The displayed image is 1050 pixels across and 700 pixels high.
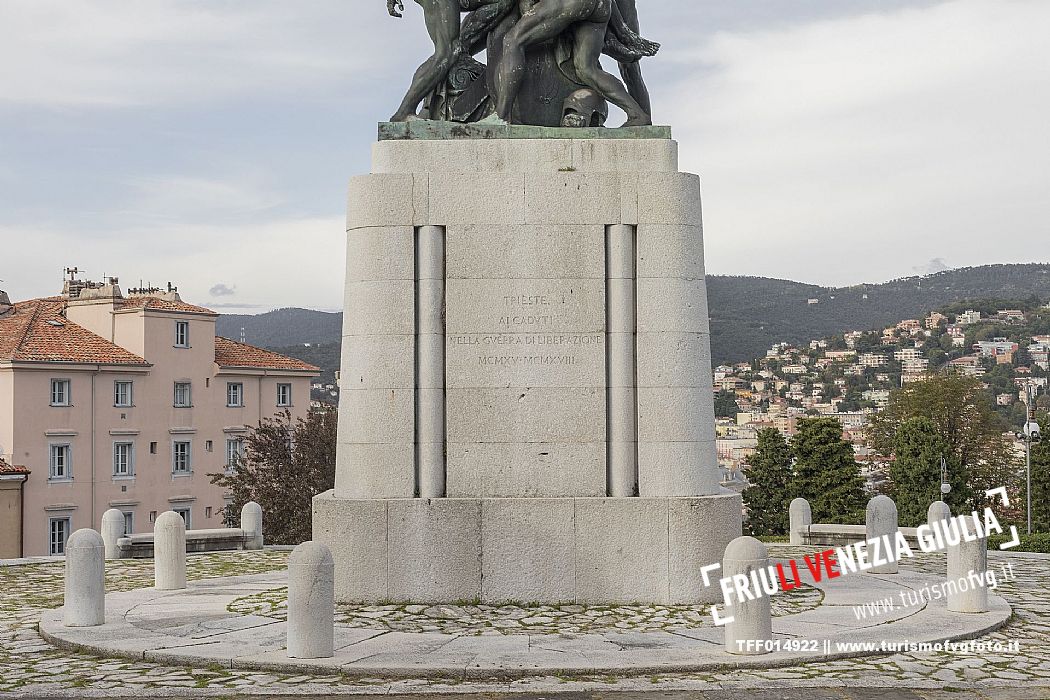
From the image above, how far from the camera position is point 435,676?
9.62 m

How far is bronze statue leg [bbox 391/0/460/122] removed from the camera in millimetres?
14328

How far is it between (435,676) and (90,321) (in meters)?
46.9

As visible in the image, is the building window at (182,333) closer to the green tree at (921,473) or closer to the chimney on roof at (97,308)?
the chimney on roof at (97,308)

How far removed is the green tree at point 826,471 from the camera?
1574 inches

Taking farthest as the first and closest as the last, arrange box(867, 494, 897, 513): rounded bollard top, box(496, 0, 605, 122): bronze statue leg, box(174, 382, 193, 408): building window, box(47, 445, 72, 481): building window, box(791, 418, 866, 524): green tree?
box(174, 382, 193, 408): building window < box(47, 445, 72, 481): building window < box(791, 418, 866, 524): green tree < box(867, 494, 897, 513): rounded bollard top < box(496, 0, 605, 122): bronze statue leg

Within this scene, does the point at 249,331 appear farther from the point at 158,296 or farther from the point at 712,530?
the point at 712,530

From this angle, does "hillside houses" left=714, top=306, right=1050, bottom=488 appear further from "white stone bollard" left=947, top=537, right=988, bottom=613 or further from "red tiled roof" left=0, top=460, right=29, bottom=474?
"white stone bollard" left=947, top=537, right=988, bottom=613

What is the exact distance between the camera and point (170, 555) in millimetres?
14430

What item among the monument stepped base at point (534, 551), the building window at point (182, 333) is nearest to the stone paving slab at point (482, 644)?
the monument stepped base at point (534, 551)

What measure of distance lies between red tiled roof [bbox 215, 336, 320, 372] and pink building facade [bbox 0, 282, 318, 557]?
0.24ft

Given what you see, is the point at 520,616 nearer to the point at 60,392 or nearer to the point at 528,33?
the point at 528,33

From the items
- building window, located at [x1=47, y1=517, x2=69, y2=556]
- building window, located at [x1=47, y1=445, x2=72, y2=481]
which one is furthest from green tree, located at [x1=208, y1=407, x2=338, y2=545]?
building window, located at [x1=47, y1=445, x2=72, y2=481]

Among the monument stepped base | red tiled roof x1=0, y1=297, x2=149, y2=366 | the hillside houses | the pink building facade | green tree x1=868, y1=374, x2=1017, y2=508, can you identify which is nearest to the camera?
the monument stepped base

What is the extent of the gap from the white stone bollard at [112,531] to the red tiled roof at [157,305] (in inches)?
1329
